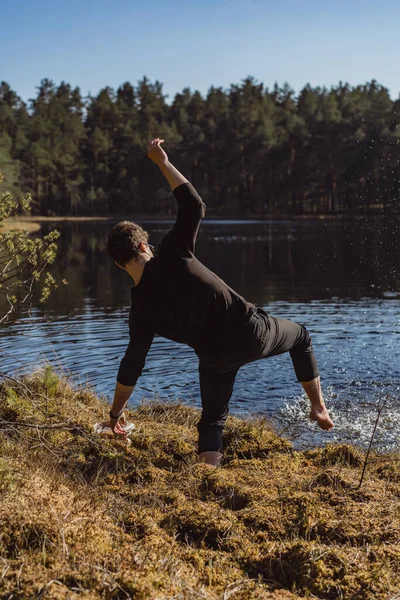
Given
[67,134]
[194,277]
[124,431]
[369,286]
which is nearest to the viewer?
[194,277]

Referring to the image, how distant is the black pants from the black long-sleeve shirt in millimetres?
86

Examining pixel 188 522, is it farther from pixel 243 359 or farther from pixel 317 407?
pixel 317 407

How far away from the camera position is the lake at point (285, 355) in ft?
27.2

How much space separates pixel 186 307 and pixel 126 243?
59cm

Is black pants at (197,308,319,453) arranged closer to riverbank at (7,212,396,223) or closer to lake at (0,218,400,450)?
lake at (0,218,400,450)

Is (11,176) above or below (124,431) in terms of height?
above

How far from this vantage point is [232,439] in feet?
19.7

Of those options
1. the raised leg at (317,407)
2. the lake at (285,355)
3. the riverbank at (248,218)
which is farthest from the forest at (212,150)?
the raised leg at (317,407)

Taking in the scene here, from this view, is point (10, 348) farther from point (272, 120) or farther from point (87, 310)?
point (272, 120)

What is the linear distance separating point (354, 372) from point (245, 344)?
18.9 feet

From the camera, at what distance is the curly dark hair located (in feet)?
15.6

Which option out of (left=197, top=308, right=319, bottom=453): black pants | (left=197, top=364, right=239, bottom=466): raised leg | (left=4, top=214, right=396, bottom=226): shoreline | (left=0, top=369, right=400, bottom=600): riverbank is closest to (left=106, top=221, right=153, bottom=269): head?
(left=197, top=308, right=319, bottom=453): black pants

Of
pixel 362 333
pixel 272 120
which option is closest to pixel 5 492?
pixel 362 333

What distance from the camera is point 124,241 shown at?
4.76m
